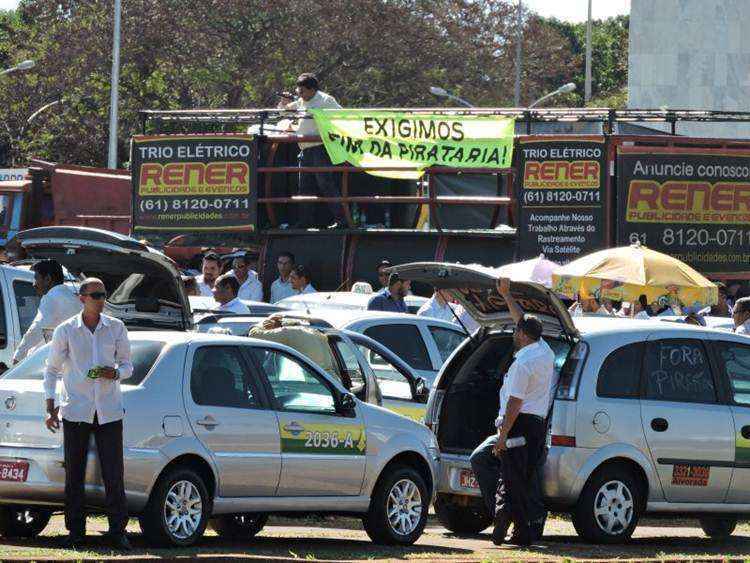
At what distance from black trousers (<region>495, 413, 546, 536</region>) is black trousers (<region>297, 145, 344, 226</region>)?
954cm

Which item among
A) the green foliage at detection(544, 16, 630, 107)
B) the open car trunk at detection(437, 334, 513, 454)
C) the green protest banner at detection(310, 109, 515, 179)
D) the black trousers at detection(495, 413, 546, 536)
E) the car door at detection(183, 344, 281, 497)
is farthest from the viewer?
the green foliage at detection(544, 16, 630, 107)

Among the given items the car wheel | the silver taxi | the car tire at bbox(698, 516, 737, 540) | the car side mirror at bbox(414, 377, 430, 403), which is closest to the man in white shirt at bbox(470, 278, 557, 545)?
the silver taxi

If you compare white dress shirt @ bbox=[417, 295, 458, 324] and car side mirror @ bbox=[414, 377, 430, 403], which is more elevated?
white dress shirt @ bbox=[417, 295, 458, 324]

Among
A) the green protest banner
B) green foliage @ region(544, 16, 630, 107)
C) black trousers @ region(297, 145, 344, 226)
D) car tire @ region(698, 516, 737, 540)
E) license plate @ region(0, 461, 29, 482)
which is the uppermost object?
green foliage @ region(544, 16, 630, 107)

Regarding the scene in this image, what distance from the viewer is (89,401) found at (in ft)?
33.4

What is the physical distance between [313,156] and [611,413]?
9.67 meters

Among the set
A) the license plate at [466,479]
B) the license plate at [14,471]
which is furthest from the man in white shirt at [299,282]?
the license plate at [14,471]

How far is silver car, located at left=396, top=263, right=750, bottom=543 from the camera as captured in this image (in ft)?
38.0

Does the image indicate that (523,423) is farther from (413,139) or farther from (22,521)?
(413,139)

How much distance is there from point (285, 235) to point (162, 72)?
83.9 feet

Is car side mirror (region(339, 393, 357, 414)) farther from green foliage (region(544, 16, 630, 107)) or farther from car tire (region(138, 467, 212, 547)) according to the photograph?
green foliage (region(544, 16, 630, 107))

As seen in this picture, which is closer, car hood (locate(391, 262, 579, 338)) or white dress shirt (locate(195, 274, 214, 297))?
car hood (locate(391, 262, 579, 338))

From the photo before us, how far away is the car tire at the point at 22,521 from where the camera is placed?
1094cm

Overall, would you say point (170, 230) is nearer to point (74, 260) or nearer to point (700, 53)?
point (74, 260)
